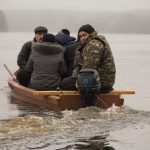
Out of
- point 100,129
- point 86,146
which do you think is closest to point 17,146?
point 86,146

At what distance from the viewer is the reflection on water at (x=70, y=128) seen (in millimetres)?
8844

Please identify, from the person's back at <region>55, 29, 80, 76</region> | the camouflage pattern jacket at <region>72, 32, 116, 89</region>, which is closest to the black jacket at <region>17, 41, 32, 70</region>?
the person's back at <region>55, 29, 80, 76</region>

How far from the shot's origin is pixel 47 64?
12.2m

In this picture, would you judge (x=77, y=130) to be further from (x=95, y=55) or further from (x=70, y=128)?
(x=95, y=55)

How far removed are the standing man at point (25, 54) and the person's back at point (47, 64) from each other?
112 centimetres

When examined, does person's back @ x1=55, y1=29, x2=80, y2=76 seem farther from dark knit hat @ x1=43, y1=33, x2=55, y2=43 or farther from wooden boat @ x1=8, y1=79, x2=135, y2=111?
wooden boat @ x1=8, y1=79, x2=135, y2=111

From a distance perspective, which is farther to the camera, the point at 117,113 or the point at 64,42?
the point at 64,42

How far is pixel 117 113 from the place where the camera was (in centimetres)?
1134

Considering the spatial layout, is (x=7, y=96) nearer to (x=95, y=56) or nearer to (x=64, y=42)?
(x=64, y=42)

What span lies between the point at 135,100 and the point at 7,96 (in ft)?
11.0

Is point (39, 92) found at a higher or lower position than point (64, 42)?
lower

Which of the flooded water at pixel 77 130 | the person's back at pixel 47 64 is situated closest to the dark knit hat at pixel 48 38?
the person's back at pixel 47 64

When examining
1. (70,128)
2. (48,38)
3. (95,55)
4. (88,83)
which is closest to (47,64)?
(48,38)

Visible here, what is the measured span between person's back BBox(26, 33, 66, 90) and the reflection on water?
0.73 m
